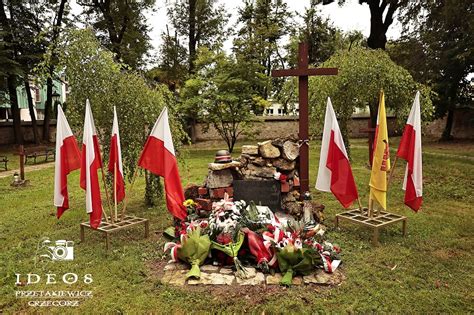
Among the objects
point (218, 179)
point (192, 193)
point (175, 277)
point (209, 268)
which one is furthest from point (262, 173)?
point (175, 277)

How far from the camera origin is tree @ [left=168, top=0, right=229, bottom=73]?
1992 centimetres

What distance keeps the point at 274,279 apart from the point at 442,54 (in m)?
14.5

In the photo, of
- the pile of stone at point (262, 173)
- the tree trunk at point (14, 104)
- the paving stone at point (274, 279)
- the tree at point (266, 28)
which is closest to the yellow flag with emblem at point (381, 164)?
the pile of stone at point (262, 173)

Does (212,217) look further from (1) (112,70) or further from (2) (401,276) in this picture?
(1) (112,70)

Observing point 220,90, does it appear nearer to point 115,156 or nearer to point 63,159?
point 115,156

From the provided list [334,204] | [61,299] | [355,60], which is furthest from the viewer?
[355,60]

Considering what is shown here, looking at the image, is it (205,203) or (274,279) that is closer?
(274,279)

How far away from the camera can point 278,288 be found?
Result: 3809 millimetres

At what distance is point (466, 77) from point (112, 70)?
55.3 ft

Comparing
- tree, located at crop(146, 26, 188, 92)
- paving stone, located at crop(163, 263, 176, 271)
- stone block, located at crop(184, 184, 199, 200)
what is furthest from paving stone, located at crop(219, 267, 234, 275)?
tree, located at crop(146, 26, 188, 92)

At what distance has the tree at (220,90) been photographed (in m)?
15.3

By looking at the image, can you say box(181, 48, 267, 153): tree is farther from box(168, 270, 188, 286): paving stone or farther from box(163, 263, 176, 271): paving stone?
box(168, 270, 188, 286): paving stone

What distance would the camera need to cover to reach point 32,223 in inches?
251

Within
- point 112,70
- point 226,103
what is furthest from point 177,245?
point 226,103
